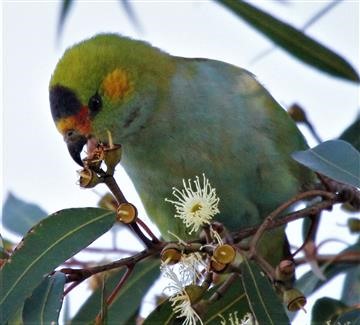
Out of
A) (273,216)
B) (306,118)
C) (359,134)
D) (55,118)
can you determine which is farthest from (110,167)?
(55,118)

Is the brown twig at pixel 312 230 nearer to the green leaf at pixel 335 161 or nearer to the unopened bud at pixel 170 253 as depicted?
the green leaf at pixel 335 161

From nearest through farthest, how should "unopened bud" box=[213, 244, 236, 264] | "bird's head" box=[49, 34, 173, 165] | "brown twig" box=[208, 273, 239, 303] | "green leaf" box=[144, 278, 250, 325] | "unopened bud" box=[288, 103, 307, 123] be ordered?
"unopened bud" box=[213, 244, 236, 264], "brown twig" box=[208, 273, 239, 303], "green leaf" box=[144, 278, 250, 325], "unopened bud" box=[288, 103, 307, 123], "bird's head" box=[49, 34, 173, 165]

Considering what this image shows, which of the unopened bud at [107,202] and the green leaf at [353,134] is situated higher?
the unopened bud at [107,202]

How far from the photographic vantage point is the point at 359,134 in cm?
218

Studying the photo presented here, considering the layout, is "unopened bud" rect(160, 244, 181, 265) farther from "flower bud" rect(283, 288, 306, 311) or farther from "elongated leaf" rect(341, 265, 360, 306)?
"elongated leaf" rect(341, 265, 360, 306)

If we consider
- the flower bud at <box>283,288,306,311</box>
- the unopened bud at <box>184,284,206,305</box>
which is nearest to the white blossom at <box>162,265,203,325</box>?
the unopened bud at <box>184,284,206,305</box>

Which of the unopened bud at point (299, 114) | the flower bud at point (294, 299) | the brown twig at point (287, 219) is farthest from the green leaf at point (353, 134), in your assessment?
the flower bud at point (294, 299)

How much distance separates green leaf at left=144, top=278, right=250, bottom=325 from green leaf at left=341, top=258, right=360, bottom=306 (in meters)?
0.43

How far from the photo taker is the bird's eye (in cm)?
252

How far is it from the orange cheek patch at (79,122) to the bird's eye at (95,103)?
23mm

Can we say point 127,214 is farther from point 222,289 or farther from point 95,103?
point 95,103

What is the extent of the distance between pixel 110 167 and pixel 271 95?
1.25 metres

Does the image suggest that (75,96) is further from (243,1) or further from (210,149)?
(243,1)

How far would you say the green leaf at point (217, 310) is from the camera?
1843 millimetres
